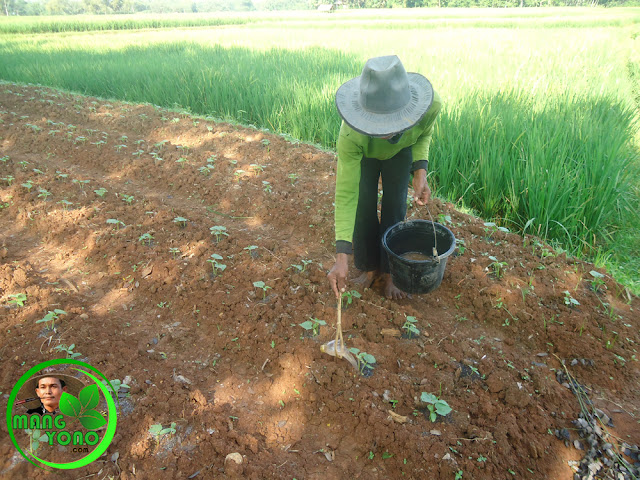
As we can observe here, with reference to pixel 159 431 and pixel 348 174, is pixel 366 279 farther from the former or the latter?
pixel 159 431

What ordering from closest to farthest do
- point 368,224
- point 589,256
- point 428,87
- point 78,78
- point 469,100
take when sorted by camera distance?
point 428,87, point 368,224, point 589,256, point 469,100, point 78,78

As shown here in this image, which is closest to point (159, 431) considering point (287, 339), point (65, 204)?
point (287, 339)

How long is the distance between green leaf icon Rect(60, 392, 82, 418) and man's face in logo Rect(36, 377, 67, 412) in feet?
0.15

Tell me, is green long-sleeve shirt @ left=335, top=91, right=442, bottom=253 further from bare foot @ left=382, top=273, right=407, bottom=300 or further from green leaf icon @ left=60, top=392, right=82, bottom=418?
green leaf icon @ left=60, top=392, right=82, bottom=418

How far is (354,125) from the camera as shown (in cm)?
151

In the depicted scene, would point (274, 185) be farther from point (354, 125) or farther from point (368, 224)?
point (354, 125)

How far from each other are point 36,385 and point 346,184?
5.69 ft

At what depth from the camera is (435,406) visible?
5.75 feet

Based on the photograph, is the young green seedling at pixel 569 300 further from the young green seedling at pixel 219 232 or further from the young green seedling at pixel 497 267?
the young green seedling at pixel 219 232

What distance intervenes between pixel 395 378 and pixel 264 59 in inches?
307

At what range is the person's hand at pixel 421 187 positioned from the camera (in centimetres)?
208

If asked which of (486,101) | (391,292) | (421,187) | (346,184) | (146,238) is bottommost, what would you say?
(391,292)

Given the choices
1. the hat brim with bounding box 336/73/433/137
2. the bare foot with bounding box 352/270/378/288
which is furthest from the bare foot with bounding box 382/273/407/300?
the hat brim with bounding box 336/73/433/137

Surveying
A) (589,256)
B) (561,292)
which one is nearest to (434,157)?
(589,256)
